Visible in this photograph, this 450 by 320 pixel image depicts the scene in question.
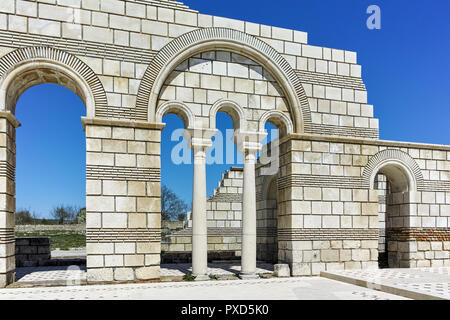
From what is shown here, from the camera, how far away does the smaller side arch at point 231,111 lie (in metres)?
10.4

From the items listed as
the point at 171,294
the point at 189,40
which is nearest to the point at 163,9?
the point at 189,40

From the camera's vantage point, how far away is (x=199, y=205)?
9938 millimetres

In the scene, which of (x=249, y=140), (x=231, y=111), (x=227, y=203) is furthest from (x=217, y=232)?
(x=231, y=111)

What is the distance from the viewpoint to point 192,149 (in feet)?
33.8

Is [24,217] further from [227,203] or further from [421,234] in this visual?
[421,234]

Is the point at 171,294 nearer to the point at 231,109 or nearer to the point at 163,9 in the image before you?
the point at 231,109

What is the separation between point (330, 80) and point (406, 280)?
572cm

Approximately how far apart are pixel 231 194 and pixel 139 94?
7.03m

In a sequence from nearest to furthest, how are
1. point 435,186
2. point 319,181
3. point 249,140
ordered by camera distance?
1. point 249,140
2. point 319,181
3. point 435,186

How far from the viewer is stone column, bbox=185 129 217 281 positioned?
9.88 m
